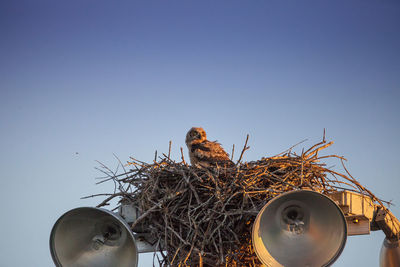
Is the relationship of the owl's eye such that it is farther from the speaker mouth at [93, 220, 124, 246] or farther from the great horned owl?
the speaker mouth at [93, 220, 124, 246]

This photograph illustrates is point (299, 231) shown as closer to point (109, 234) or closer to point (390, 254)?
point (109, 234)

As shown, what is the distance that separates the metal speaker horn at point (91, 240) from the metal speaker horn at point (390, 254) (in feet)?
12.4

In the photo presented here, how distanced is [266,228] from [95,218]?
65.8 inches

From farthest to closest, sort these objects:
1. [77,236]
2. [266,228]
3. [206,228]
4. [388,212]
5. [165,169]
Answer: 1. [388,212]
2. [165,169]
3. [206,228]
4. [77,236]
5. [266,228]

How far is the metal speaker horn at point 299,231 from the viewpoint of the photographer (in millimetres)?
4062

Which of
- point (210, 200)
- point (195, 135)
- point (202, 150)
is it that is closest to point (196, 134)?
point (195, 135)

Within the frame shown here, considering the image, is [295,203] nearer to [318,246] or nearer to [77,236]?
[318,246]

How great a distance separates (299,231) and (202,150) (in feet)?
8.86

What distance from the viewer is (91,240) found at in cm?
463

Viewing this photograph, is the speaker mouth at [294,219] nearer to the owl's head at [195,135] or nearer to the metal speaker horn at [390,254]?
the metal speaker horn at [390,254]

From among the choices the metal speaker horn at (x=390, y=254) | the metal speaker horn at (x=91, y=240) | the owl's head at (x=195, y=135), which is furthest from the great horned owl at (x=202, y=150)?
the metal speaker horn at (x=390, y=254)

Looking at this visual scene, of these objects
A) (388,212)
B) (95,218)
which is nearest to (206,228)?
(95,218)

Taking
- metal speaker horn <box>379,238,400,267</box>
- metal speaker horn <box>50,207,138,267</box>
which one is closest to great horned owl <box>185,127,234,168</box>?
metal speaker horn <box>50,207,138,267</box>

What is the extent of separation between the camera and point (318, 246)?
424 centimetres
